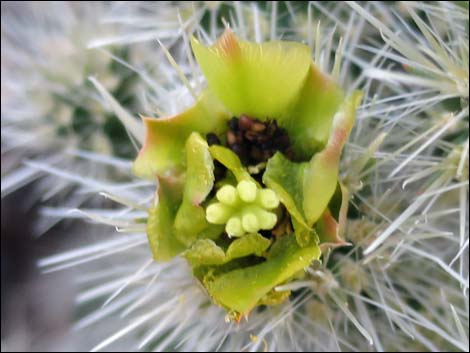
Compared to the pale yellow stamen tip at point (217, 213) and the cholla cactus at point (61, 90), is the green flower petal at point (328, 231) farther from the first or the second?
the cholla cactus at point (61, 90)

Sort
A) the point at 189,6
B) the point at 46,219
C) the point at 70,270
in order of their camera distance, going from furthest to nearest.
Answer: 1. the point at 70,270
2. the point at 46,219
3. the point at 189,6

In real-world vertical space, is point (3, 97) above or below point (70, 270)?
above

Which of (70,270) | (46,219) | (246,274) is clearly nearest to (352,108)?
(246,274)

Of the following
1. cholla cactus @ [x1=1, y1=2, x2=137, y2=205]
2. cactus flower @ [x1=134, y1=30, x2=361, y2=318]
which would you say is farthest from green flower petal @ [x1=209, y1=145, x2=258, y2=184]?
cholla cactus @ [x1=1, y1=2, x2=137, y2=205]

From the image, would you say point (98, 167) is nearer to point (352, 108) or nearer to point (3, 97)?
point (3, 97)

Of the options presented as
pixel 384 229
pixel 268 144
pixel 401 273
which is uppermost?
pixel 268 144

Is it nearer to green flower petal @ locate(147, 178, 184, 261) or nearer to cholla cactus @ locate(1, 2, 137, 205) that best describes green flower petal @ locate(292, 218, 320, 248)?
green flower petal @ locate(147, 178, 184, 261)
